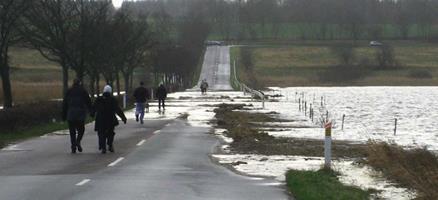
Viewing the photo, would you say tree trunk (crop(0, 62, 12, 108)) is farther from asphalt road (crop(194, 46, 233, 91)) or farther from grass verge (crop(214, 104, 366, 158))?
asphalt road (crop(194, 46, 233, 91))

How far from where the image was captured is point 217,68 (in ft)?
443

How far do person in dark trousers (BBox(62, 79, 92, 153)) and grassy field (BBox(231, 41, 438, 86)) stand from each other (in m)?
95.2

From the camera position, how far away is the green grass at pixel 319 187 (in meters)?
11.9

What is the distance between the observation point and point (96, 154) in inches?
750

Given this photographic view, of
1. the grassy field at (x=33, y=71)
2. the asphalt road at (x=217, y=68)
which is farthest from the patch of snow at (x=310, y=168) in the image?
the asphalt road at (x=217, y=68)

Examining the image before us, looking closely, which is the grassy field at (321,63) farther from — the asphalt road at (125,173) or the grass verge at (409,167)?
the grass verge at (409,167)

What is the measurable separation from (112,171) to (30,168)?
1.86m

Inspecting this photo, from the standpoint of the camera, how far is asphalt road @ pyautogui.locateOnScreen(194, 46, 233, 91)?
355 feet

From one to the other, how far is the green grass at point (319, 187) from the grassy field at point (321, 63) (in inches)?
3933

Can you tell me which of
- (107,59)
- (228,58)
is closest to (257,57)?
(228,58)

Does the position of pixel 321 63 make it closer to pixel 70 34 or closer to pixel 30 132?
pixel 70 34

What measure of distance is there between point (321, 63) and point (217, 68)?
1978 cm

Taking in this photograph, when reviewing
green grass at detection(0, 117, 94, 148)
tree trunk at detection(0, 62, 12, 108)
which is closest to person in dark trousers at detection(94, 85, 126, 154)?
green grass at detection(0, 117, 94, 148)

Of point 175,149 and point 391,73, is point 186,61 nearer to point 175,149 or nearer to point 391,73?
point 391,73
